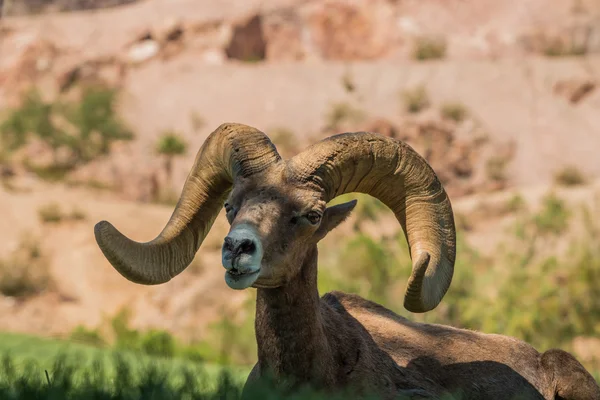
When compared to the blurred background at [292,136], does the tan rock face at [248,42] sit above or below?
above

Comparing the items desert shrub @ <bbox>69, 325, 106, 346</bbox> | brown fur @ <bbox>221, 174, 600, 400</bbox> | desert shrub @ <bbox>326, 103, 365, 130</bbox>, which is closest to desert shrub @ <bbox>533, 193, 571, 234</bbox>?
desert shrub @ <bbox>326, 103, 365, 130</bbox>

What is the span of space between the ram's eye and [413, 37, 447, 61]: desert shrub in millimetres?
42390

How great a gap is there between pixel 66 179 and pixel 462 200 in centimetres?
1622

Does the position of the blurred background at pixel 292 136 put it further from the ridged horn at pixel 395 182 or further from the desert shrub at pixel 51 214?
the ridged horn at pixel 395 182

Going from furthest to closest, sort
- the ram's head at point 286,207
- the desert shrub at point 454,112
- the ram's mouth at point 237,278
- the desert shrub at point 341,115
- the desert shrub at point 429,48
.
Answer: the desert shrub at point 429,48 → the desert shrub at point 454,112 → the desert shrub at point 341,115 → the ram's head at point 286,207 → the ram's mouth at point 237,278

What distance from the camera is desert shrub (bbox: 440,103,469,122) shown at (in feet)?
132

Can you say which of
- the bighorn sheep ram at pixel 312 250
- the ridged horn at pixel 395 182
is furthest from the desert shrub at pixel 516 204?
the ridged horn at pixel 395 182

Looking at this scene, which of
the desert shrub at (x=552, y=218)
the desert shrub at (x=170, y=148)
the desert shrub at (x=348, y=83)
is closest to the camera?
the desert shrub at (x=552, y=218)

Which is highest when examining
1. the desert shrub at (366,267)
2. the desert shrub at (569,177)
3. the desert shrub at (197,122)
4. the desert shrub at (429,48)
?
the desert shrub at (429,48)

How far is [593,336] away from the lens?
21.6m

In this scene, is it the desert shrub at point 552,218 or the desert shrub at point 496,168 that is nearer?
the desert shrub at point 552,218

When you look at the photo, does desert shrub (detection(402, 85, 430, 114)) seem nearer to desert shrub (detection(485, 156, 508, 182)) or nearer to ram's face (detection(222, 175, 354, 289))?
desert shrub (detection(485, 156, 508, 182))

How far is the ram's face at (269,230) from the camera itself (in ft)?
17.0

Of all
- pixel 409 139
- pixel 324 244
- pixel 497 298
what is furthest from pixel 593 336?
pixel 409 139
